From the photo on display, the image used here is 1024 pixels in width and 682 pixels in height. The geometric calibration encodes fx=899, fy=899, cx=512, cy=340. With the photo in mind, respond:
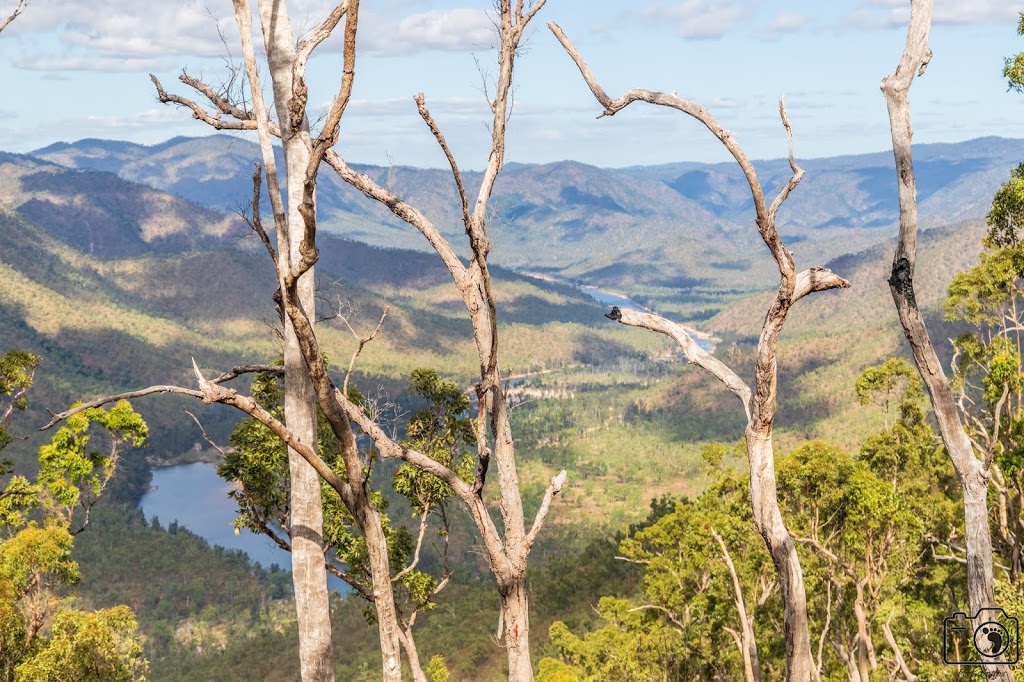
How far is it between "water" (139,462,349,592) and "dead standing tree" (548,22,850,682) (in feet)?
362

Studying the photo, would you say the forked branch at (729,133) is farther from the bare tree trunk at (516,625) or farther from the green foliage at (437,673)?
the green foliage at (437,673)

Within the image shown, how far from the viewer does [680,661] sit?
→ 1135 inches

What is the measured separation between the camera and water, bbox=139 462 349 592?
427ft

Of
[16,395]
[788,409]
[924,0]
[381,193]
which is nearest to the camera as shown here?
[381,193]

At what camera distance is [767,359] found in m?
7.42

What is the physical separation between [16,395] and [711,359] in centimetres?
1240

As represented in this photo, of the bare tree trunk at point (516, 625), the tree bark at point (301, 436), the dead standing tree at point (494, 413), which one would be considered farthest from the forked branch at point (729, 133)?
the bare tree trunk at point (516, 625)

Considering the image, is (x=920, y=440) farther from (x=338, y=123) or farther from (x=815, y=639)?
(x=338, y=123)

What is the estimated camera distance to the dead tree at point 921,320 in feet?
28.2

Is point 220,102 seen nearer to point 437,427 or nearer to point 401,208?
point 401,208

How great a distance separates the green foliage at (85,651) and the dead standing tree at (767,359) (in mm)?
13881

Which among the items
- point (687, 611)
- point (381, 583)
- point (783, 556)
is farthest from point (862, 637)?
point (381, 583)

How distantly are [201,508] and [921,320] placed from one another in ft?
488

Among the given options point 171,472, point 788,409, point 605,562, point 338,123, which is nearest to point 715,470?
point 338,123
